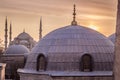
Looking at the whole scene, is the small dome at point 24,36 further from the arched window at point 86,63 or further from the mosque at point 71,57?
the arched window at point 86,63

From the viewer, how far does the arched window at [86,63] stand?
2098 cm

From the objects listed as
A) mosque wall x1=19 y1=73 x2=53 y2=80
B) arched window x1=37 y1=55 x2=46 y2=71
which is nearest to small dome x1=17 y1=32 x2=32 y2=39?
mosque wall x1=19 y1=73 x2=53 y2=80

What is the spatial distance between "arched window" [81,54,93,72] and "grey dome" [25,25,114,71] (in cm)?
24

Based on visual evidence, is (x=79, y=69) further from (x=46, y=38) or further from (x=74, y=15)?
(x=74, y=15)

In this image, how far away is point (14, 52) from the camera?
39281 millimetres

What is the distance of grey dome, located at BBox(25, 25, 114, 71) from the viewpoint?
21.2m

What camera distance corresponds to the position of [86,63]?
2105 cm

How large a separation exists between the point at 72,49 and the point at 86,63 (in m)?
1.30

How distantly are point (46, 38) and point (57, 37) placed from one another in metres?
0.92

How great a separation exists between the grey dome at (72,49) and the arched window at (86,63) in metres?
0.24

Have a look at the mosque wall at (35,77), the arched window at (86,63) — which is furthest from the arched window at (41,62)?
the arched window at (86,63)

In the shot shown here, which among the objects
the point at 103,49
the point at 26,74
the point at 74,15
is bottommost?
the point at 26,74

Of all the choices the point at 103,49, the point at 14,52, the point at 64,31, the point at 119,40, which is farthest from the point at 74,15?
the point at 14,52

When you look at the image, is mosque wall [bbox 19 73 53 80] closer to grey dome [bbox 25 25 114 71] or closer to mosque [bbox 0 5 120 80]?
mosque [bbox 0 5 120 80]
